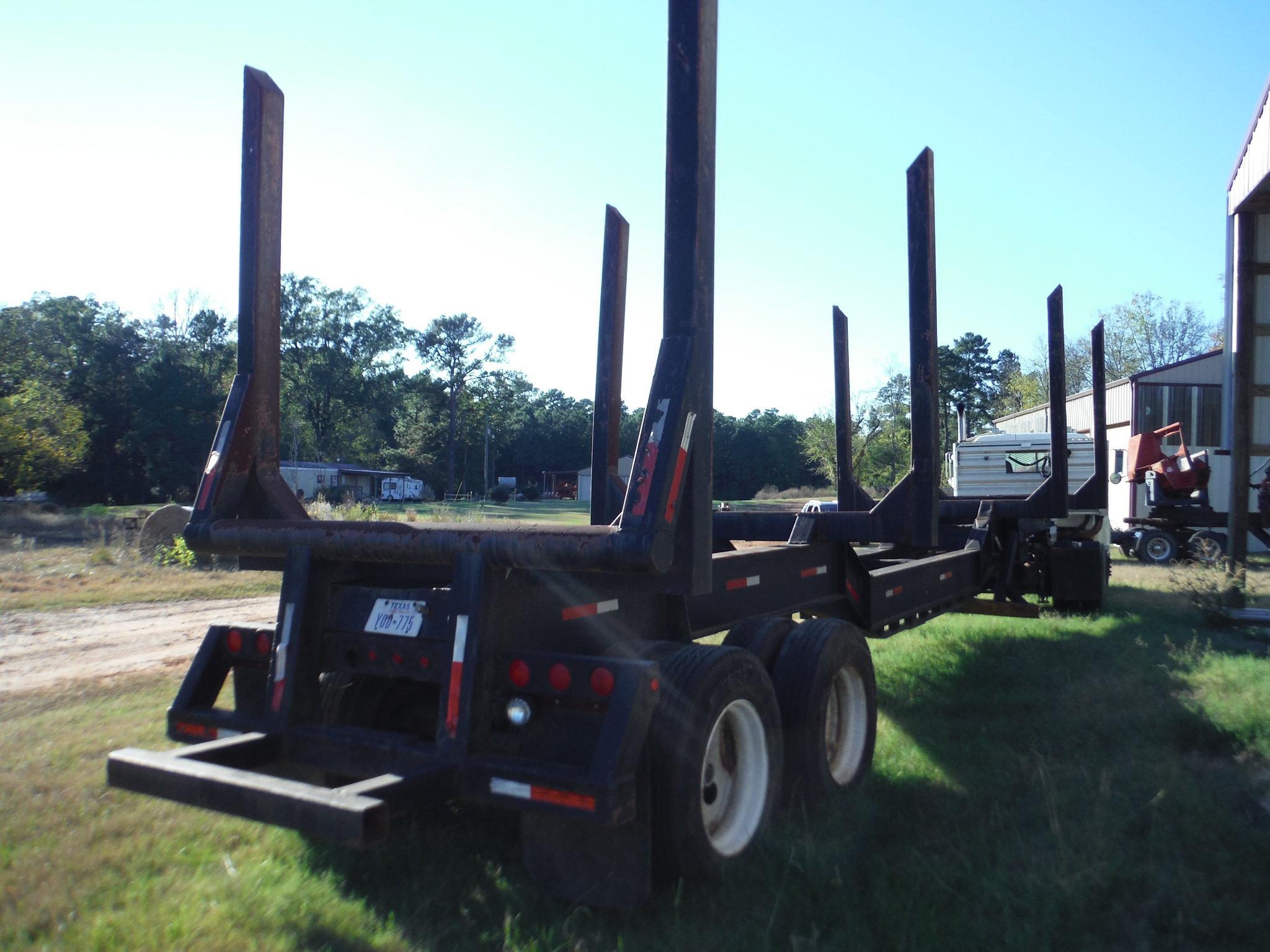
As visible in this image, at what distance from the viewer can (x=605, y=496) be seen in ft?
20.5

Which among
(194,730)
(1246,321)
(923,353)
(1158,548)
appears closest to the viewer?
(194,730)

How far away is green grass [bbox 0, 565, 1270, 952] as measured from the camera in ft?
10.6

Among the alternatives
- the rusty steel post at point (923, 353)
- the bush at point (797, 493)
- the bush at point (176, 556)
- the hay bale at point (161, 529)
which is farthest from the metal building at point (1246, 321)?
the bush at point (797, 493)

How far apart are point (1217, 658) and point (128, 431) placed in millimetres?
63149

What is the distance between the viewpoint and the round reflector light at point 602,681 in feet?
10.6

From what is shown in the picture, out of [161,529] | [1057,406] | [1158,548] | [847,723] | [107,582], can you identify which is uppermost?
Answer: [1057,406]

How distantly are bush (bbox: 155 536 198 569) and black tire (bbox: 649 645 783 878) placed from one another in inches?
553

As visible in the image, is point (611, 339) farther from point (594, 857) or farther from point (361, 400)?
point (361, 400)

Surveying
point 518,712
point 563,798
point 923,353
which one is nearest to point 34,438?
point 923,353

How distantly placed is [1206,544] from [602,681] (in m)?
17.3

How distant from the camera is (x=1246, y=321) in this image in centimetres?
1133

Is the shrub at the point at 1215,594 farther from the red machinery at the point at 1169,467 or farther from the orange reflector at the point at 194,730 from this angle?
the orange reflector at the point at 194,730

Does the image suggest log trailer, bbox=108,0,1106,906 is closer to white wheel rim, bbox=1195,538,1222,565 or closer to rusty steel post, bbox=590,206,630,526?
rusty steel post, bbox=590,206,630,526

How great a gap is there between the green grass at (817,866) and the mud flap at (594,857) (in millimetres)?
131
